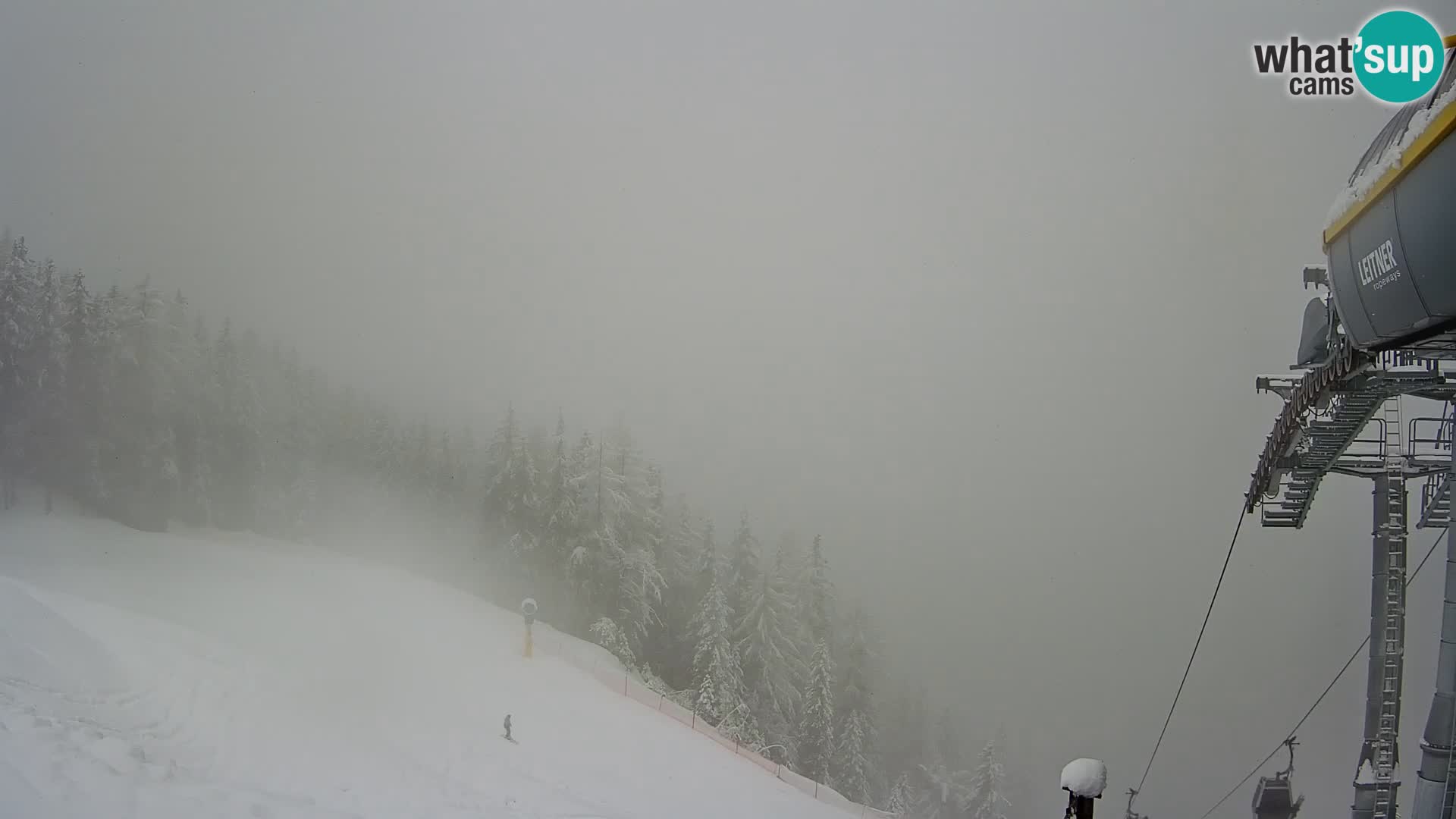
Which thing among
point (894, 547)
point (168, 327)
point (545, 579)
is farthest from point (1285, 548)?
point (168, 327)

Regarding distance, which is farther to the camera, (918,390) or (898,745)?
(918,390)

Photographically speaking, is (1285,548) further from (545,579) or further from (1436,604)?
(545,579)

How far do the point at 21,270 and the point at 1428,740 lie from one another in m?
42.7

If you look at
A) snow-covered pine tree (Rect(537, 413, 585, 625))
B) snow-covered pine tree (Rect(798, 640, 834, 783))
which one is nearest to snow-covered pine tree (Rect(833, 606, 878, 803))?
snow-covered pine tree (Rect(798, 640, 834, 783))

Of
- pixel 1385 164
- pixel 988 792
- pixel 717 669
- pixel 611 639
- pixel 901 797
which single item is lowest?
pixel 901 797

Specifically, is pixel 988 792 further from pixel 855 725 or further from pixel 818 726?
pixel 818 726

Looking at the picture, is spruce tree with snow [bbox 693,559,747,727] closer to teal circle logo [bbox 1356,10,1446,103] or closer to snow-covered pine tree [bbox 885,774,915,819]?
snow-covered pine tree [bbox 885,774,915,819]

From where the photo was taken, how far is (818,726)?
104 feet

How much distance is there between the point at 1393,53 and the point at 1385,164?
6.74 metres

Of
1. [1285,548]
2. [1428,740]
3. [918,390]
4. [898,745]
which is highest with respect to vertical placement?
[918,390]

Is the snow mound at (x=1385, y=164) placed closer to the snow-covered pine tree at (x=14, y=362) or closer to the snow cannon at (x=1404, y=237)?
the snow cannon at (x=1404, y=237)

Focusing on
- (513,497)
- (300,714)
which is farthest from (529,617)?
(513,497)

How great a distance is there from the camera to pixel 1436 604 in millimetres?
78750
